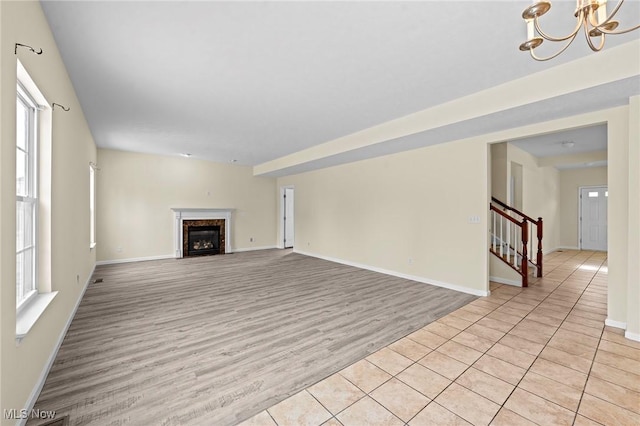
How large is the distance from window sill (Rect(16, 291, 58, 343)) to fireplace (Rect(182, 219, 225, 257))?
5.26 metres

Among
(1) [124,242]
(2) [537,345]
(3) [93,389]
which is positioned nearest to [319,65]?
(3) [93,389]

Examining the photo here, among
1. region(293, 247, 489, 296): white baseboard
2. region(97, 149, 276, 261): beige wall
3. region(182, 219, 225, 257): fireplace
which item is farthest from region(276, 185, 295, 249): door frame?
region(293, 247, 489, 296): white baseboard

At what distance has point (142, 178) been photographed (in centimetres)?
670

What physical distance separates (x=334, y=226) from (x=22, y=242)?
217 inches

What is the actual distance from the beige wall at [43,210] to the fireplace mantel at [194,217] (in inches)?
146

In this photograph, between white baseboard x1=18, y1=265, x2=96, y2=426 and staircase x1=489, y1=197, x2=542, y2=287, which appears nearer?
white baseboard x1=18, y1=265, x2=96, y2=426

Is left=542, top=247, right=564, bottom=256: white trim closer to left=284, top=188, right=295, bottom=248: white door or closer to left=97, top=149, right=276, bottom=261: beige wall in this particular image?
left=284, top=188, right=295, bottom=248: white door

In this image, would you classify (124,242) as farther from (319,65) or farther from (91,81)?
(319,65)

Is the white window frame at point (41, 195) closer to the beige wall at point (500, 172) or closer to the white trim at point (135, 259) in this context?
the white trim at point (135, 259)

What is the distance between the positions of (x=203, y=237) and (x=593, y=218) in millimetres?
11618

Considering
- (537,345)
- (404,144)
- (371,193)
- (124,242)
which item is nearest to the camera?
(537,345)

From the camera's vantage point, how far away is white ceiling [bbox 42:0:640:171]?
1.91 meters

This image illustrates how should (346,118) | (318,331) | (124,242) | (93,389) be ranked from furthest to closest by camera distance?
(124,242) → (346,118) → (318,331) → (93,389)

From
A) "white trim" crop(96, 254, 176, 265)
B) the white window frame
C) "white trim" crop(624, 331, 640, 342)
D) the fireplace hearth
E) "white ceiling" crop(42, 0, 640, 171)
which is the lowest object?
"white trim" crop(624, 331, 640, 342)
